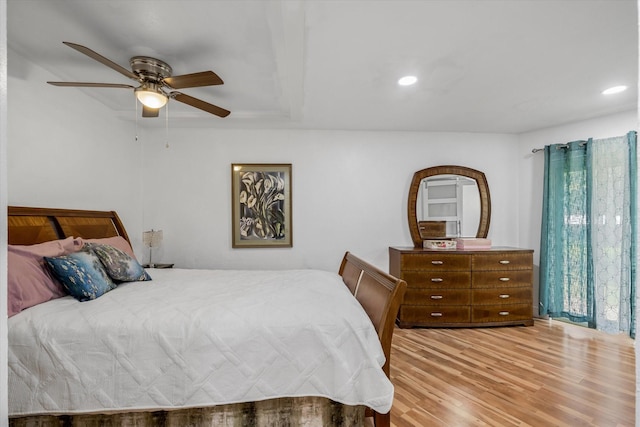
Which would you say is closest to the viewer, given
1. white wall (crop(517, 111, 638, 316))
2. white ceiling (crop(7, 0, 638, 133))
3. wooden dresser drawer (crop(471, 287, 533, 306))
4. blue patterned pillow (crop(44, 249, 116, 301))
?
white ceiling (crop(7, 0, 638, 133))

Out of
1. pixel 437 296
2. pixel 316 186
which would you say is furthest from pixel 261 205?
pixel 437 296

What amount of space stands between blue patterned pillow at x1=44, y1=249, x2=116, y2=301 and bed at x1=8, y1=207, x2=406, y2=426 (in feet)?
0.38

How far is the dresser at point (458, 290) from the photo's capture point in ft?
11.0

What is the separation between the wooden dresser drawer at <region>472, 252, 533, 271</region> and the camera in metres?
3.40

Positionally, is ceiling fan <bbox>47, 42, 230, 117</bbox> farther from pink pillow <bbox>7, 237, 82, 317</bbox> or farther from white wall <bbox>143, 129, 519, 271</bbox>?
white wall <bbox>143, 129, 519, 271</bbox>

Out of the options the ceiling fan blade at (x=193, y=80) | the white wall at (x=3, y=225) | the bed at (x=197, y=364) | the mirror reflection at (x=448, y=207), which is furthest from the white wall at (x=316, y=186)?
the white wall at (x=3, y=225)

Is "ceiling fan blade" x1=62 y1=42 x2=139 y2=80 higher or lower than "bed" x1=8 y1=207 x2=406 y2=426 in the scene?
higher

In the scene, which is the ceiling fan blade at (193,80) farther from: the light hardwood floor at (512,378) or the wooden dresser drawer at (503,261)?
the wooden dresser drawer at (503,261)

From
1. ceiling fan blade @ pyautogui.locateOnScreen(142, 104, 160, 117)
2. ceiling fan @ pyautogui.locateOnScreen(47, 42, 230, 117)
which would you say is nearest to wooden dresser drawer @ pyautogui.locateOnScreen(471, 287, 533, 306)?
ceiling fan @ pyautogui.locateOnScreen(47, 42, 230, 117)

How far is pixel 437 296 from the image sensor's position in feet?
11.1

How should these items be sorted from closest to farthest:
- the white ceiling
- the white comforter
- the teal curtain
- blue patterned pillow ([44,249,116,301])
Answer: the white comforter
the white ceiling
blue patterned pillow ([44,249,116,301])
the teal curtain

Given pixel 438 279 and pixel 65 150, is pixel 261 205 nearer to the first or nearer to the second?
pixel 65 150

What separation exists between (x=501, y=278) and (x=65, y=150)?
469cm

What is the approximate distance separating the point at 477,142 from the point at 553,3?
2.62m
